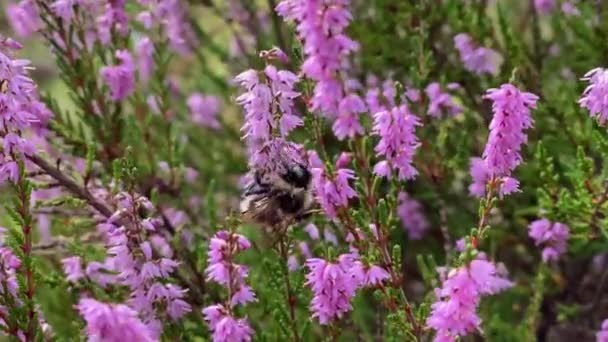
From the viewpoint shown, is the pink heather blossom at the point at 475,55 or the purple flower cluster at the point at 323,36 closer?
the purple flower cluster at the point at 323,36

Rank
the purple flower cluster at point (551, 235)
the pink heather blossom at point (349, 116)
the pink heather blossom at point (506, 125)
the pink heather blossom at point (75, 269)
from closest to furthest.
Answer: the pink heather blossom at point (349, 116), the pink heather blossom at point (506, 125), the pink heather blossom at point (75, 269), the purple flower cluster at point (551, 235)

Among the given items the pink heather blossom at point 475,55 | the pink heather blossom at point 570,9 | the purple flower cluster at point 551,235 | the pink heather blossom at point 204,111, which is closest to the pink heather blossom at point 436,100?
the pink heather blossom at point 475,55

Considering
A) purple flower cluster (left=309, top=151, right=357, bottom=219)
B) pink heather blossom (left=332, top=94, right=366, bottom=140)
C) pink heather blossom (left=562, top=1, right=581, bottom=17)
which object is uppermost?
pink heather blossom (left=562, top=1, right=581, bottom=17)

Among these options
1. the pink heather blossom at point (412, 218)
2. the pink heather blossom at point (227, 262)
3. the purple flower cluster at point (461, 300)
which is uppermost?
the pink heather blossom at point (412, 218)

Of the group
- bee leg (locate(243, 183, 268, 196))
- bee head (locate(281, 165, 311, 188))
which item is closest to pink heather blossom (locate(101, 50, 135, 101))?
bee leg (locate(243, 183, 268, 196))

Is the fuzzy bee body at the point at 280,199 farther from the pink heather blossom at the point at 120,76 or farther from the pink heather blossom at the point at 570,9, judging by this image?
the pink heather blossom at the point at 570,9

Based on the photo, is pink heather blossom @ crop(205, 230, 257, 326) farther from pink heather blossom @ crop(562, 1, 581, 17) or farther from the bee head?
pink heather blossom @ crop(562, 1, 581, 17)

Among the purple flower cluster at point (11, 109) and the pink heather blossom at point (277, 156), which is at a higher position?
the purple flower cluster at point (11, 109)
